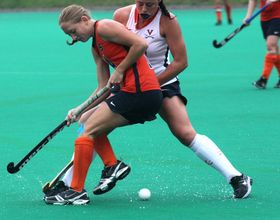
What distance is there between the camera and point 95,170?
14.4 feet

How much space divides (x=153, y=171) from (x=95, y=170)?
1.55 feet

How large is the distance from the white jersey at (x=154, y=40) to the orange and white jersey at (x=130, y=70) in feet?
0.82

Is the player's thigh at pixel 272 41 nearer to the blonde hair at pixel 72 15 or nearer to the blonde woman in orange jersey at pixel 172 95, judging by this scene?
the blonde woman in orange jersey at pixel 172 95

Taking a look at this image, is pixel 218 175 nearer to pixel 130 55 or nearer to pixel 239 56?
pixel 130 55

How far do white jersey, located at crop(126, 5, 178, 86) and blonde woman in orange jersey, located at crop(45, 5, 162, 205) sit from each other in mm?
256

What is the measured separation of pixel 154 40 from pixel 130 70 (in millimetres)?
373

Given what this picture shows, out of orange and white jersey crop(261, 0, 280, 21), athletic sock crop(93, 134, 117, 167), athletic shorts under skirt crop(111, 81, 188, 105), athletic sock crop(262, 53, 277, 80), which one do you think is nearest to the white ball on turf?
athletic sock crop(93, 134, 117, 167)

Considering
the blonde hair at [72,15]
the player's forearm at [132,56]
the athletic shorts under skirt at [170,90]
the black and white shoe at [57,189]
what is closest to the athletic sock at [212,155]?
the athletic shorts under skirt at [170,90]

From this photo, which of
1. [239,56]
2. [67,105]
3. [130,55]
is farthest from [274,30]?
[130,55]

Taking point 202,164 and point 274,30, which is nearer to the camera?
point 202,164

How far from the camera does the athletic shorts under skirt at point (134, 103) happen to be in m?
3.45

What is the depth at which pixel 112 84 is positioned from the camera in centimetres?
352

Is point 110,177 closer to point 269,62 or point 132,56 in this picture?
point 132,56

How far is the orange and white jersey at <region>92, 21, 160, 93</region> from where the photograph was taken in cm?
347
